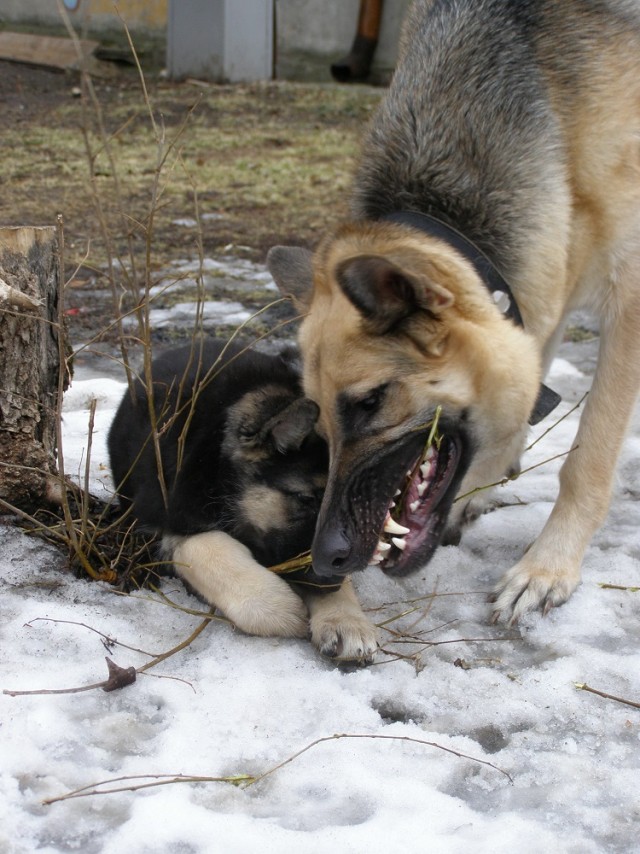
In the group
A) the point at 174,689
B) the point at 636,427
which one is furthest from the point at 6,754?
the point at 636,427

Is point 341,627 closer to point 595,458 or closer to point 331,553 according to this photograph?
point 331,553

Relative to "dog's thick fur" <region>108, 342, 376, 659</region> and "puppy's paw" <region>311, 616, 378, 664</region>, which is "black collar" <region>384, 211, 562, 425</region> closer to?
"dog's thick fur" <region>108, 342, 376, 659</region>

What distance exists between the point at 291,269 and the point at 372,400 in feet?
2.84

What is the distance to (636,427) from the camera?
5.09 m

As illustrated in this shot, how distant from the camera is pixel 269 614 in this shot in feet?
10.2

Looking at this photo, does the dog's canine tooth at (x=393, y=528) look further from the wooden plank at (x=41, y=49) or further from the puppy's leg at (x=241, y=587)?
the wooden plank at (x=41, y=49)

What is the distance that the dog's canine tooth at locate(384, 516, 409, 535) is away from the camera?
308cm

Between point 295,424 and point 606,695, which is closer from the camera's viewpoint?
point 606,695

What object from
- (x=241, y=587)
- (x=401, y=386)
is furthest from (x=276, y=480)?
(x=401, y=386)

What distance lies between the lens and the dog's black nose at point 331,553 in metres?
2.88

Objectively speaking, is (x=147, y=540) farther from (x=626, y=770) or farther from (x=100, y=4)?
(x=100, y=4)

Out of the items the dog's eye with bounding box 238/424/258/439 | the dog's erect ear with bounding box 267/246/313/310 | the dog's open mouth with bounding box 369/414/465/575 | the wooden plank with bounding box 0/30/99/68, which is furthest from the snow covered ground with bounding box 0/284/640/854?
the wooden plank with bounding box 0/30/99/68

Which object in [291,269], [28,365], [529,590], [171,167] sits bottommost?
[529,590]

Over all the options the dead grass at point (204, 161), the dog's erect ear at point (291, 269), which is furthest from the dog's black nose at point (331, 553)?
the dead grass at point (204, 161)
